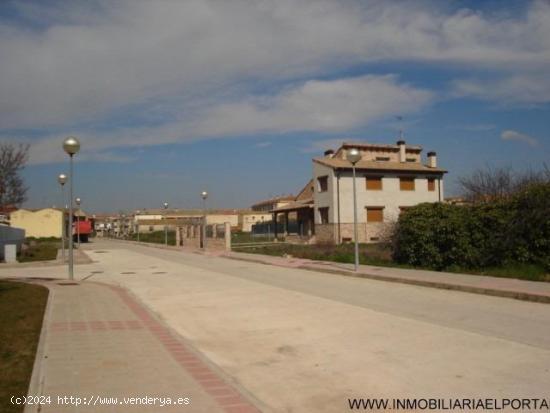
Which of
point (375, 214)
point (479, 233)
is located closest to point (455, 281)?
point (479, 233)

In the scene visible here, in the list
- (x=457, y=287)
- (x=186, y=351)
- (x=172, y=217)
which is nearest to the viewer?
(x=186, y=351)

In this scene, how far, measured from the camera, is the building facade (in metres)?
43.8

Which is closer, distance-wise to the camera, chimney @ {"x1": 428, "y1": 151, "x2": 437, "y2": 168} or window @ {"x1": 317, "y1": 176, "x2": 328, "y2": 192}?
window @ {"x1": 317, "y1": 176, "x2": 328, "y2": 192}

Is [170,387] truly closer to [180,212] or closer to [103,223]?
[180,212]

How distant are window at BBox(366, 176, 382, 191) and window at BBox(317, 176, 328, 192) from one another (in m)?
3.26

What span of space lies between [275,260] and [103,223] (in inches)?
5652

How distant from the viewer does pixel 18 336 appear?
350 inches

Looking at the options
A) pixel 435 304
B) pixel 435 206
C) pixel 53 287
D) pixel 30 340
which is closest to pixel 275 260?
pixel 435 206

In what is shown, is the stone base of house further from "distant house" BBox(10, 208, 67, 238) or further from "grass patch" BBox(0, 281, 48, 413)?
"distant house" BBox(10, 208, 67, 238)

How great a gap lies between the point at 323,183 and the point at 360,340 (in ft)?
124

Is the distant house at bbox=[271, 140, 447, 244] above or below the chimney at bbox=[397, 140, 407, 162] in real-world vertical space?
below

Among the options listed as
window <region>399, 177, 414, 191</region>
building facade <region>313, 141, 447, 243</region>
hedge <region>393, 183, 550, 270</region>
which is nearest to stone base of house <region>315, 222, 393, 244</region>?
building facade <region>313, 141, 447, 243</region>

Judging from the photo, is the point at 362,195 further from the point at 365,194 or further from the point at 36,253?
the point at 36,253

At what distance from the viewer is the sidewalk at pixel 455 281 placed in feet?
41.4
